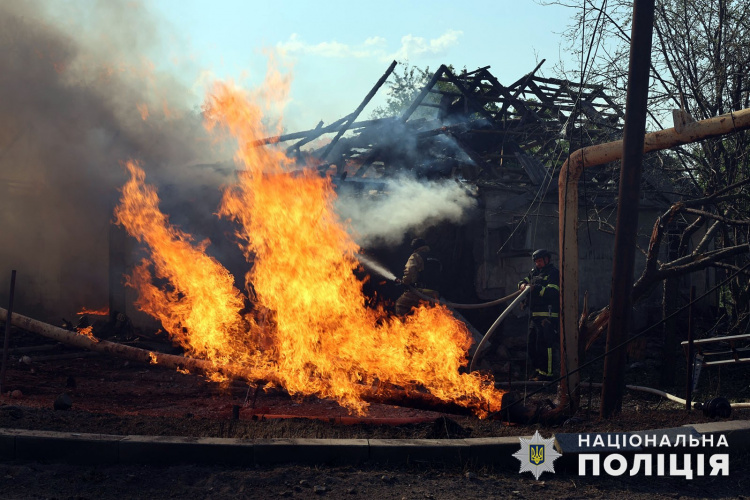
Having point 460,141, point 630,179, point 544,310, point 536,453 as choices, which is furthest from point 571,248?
point 460,141

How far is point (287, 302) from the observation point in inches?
358

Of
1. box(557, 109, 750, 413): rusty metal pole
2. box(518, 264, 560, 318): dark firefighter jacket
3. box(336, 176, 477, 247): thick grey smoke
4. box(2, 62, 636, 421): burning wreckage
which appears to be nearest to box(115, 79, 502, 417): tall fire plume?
box(2, 62, 636, 421): burning wreckage

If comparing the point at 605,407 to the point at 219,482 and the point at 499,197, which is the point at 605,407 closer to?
the point at 219,482

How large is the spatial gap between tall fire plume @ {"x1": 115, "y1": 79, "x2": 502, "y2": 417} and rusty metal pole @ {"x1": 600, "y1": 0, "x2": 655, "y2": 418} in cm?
143

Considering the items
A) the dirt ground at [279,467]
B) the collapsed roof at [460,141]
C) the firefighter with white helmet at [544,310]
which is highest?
the collapsed roof at [460,141]

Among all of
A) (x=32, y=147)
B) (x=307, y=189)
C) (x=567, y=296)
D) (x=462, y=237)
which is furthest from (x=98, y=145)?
(x=567, y=296)

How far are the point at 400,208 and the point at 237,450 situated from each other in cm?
826

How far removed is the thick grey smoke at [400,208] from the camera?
499 inches

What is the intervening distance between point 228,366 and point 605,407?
14.1 feet

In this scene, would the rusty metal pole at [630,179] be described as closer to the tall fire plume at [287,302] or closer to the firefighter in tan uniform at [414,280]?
the tall fire plume at [287,302]

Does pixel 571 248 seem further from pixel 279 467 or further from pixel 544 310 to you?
pixel 279 467

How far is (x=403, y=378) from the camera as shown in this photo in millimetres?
7324

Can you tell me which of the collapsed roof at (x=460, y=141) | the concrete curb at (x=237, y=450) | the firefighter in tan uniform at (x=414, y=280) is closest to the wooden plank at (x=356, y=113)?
the collapsed roof at (x=460, y=141)

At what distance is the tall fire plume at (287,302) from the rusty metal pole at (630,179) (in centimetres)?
143
